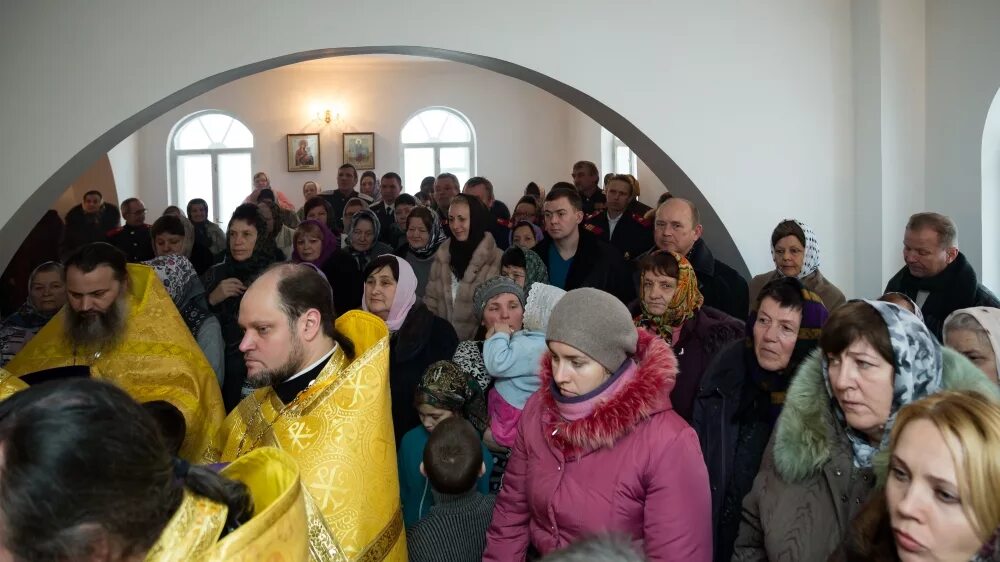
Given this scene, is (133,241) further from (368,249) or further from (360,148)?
(360,148)

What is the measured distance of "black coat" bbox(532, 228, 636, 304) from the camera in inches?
200

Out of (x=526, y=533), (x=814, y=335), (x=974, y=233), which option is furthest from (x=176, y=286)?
(x=974, y=233)

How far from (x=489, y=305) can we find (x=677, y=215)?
1.12 meters

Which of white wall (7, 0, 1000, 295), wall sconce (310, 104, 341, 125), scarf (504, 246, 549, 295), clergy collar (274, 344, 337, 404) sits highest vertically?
wall sconce (310, 104, 341, 125)

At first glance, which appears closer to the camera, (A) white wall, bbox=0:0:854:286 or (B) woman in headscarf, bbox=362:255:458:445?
(B) woman in headscarf, bbox=362:255:458:445

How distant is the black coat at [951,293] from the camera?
14.5 ft

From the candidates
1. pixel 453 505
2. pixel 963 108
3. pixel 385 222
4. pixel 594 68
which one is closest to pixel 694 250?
pixel 594 68

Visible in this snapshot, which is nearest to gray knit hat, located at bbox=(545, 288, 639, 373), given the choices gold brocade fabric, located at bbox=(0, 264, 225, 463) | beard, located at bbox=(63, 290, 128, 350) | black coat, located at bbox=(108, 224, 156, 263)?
gold brocade fabric, located at bbox=(0, 264, 225, 463)

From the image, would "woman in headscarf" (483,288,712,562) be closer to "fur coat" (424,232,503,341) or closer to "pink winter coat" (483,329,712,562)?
"pink winter coat" (483,329,712,562)

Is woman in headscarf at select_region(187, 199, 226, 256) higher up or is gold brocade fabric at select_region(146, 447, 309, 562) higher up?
woman in headscarf at select_region(187, 199, 226, 256)

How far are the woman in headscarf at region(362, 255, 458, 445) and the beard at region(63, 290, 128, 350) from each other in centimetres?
102

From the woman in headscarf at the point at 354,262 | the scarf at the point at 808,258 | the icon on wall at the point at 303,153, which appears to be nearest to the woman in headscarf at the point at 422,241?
the woman in headscarf at the point at 354,262

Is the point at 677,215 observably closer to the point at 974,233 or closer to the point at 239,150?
the point at 974,233

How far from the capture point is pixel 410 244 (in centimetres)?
616
